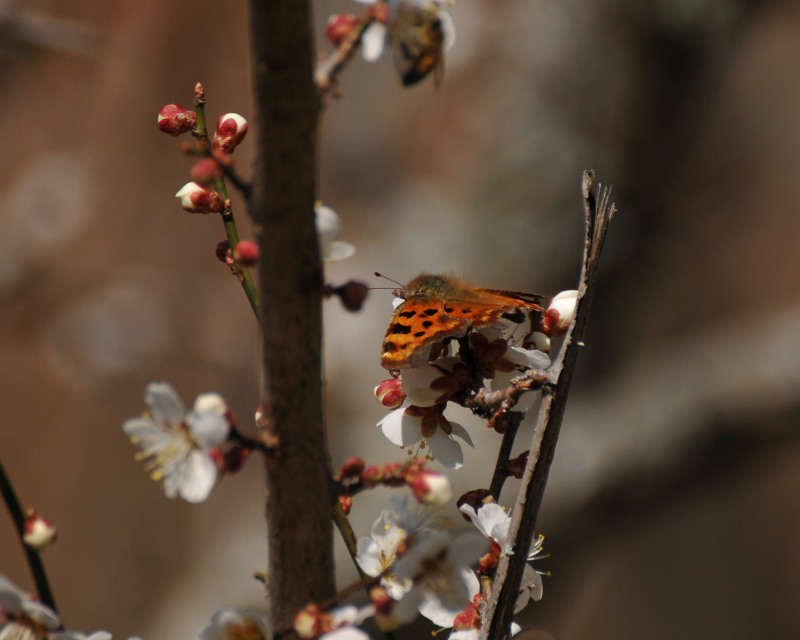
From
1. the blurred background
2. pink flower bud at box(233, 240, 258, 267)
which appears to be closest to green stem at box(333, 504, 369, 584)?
pink flower bud at box(233, 240, 258, 267)

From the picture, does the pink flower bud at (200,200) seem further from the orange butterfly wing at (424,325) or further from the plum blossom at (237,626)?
the plum blossom at (237,626)

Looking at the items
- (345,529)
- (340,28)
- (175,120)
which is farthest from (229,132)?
(345,529)

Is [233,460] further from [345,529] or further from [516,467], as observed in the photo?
[516,467]

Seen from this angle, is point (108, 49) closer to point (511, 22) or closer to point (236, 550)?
point (511, 22)

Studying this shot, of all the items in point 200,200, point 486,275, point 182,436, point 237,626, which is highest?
point 200,200

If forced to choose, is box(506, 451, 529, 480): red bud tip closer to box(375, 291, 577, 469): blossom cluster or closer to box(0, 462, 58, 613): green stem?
box(375, 291, 577, 469): blossom cluster

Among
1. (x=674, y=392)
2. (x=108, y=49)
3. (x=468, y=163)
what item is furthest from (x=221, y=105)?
(x=674, y=392)
